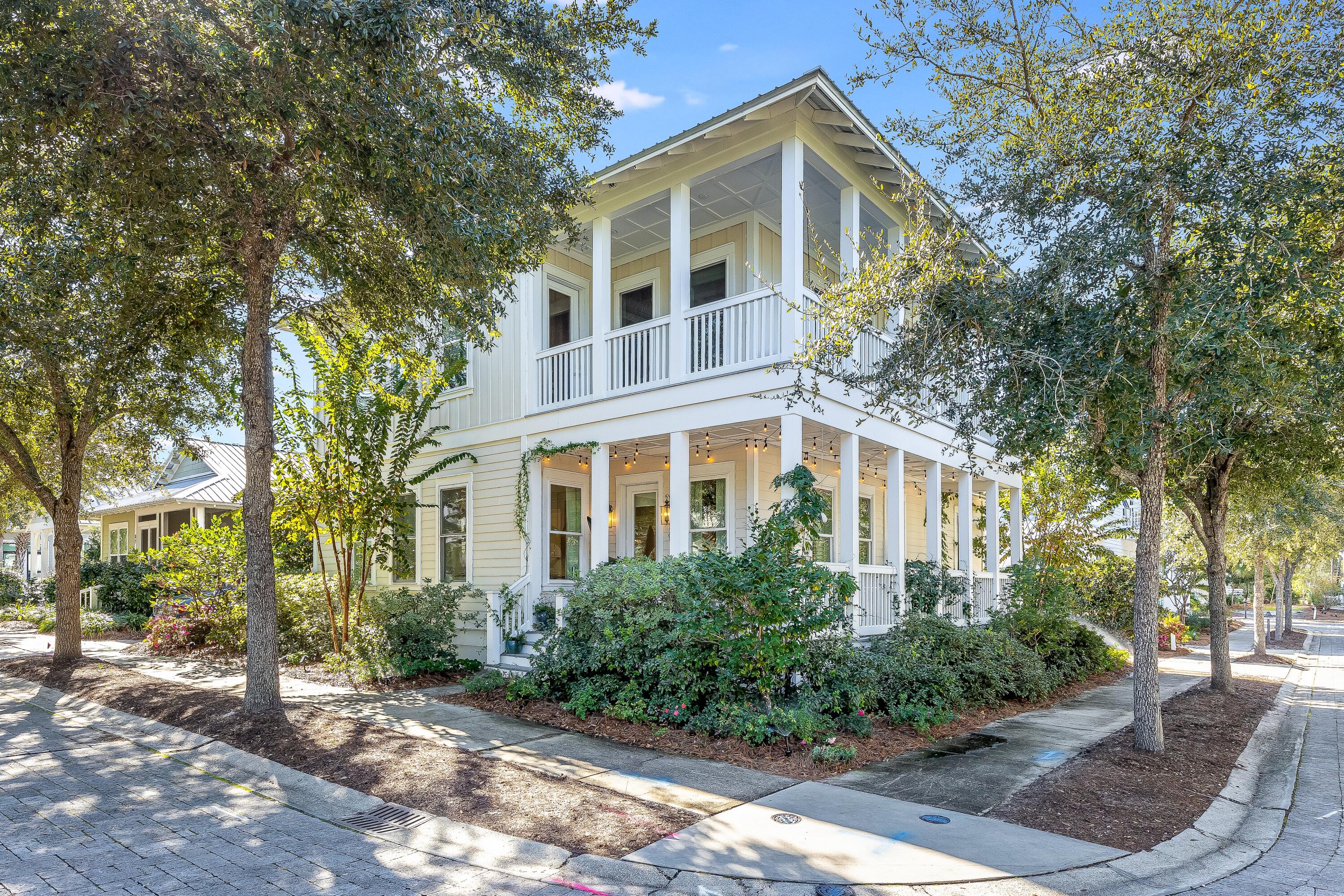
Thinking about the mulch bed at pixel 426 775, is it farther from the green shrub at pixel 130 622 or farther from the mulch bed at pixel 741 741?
the green shrub at pixel 130 622

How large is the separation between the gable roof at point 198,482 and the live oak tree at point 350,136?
12777 millimetres

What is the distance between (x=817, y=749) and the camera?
6.79 m

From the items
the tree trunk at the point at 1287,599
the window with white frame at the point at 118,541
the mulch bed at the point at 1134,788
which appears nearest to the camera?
the mulch bed at the point at 1134,788

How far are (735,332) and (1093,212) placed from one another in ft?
13.2

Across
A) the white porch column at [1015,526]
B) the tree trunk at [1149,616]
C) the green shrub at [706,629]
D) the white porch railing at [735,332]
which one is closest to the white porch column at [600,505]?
the green shrub at [706,629]

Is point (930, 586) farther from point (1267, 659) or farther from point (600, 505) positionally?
point (1267, 659)

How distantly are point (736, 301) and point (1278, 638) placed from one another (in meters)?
23.9

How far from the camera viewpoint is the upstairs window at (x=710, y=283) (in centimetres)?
1231

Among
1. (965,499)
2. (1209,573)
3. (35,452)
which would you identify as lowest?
(1209,573)

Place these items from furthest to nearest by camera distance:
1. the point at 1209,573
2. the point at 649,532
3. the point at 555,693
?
the point at 649,532
the point at 1209,573
the point at 555,693

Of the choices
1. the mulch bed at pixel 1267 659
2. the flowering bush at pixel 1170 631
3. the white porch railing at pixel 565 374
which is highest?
the white porch railing at pixel 565 374

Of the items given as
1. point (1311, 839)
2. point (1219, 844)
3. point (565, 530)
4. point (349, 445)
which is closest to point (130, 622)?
point (349, 445)

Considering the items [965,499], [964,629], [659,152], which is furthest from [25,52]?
[965,499]

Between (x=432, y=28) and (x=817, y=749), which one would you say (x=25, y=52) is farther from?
(x=817, y=749)
